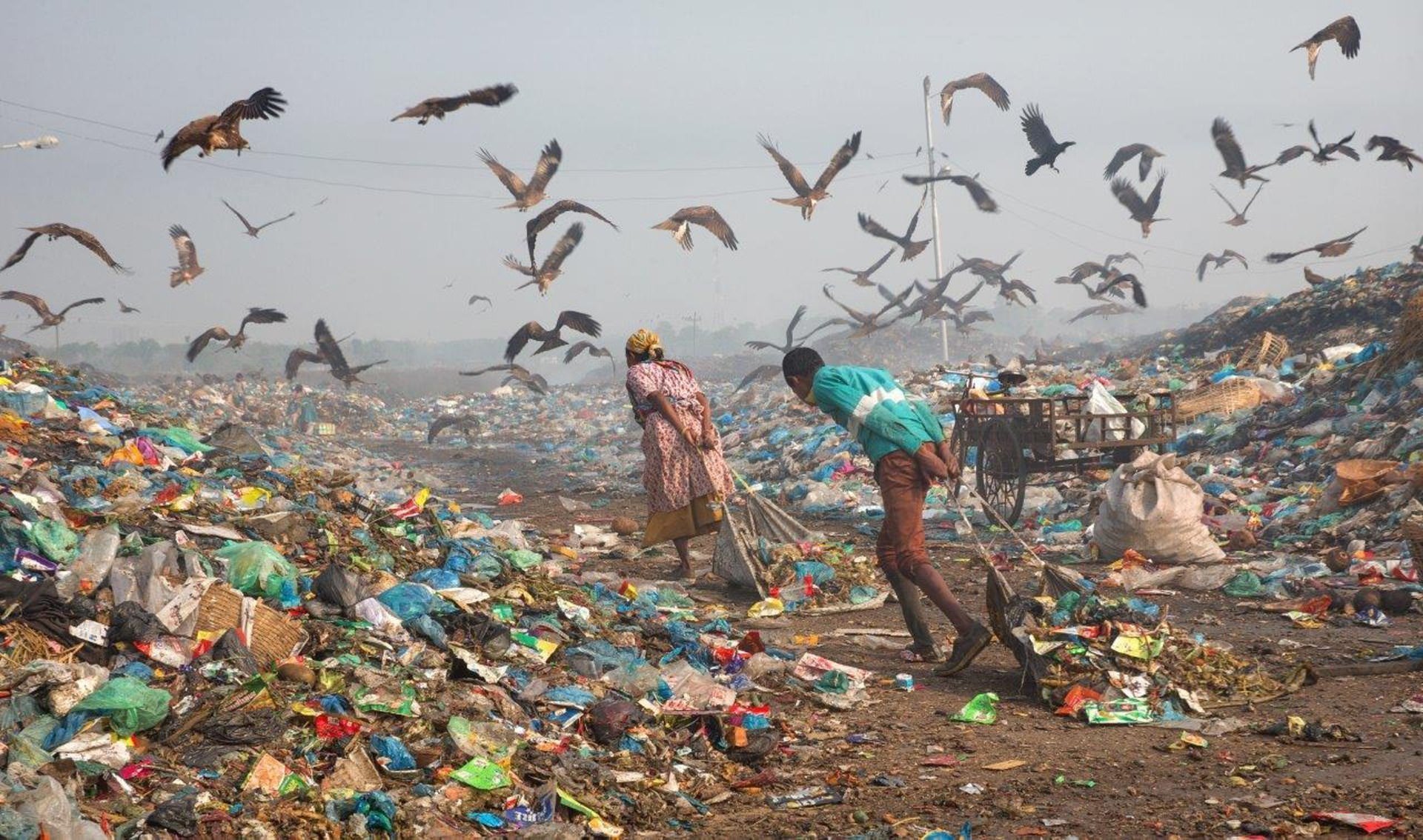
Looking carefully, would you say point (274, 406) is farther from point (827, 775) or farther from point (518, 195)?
point (827, 775)

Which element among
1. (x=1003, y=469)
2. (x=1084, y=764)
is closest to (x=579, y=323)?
(x=1003, y=469)

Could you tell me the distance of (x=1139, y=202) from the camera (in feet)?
48.6

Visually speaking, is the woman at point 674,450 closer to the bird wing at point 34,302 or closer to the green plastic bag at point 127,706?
the green plastic bag at point 127,706

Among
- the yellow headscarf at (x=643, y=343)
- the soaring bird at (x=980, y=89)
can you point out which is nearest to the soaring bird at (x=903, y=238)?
the soaring bird at (x=980, y=89)

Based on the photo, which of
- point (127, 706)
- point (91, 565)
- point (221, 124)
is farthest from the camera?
point (221, 124)

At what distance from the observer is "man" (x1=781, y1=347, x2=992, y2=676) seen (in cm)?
449

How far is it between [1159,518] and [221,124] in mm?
5591

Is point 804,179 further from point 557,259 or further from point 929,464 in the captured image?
point 929,464

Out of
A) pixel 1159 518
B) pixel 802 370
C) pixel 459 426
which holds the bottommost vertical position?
pixel 459 426

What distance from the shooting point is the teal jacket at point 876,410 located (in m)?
4.50

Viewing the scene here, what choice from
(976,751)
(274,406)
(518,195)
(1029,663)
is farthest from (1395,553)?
(274,406)

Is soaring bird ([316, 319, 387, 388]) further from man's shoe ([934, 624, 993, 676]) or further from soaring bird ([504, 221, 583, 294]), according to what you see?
man's shoe ([934, 624, 993, 676])

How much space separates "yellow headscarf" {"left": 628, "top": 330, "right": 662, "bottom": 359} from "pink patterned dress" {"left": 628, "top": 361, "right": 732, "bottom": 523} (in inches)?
2.7

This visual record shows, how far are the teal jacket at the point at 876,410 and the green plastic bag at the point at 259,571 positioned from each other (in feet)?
7.20
